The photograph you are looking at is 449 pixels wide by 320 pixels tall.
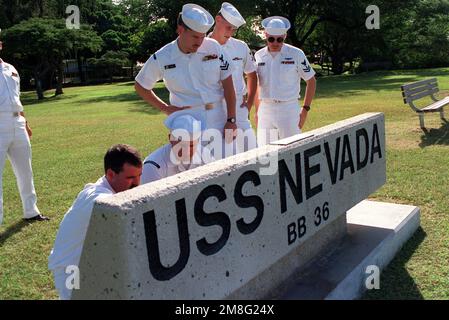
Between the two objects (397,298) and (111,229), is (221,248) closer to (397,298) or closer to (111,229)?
(111,229)

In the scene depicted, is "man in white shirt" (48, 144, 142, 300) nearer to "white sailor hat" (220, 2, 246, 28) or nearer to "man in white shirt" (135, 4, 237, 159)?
"man in white shirt" (135, 4, 237, 159)

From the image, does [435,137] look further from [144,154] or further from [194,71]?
[194,71]

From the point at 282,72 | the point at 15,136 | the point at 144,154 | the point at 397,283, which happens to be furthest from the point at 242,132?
the point at 144,154

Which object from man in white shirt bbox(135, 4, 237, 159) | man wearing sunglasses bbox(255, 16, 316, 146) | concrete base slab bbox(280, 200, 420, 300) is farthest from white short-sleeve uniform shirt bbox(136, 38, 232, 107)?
concrete base slab bbox(280, 200, 420, 300)

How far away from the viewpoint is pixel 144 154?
8922 mm

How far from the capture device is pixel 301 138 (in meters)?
3.15

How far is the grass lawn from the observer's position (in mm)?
3666

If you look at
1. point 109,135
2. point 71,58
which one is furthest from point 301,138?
point 71,58

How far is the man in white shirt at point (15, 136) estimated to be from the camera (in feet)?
15.9

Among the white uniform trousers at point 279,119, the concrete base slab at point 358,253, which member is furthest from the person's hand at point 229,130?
the white uniform trousers at point 279,119

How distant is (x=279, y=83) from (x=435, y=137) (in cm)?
428

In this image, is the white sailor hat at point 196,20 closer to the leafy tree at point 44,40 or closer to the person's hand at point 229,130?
the person's hand at point 229,130

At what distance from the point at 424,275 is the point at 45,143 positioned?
30.7 feet

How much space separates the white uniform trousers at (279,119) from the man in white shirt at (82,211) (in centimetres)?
266
